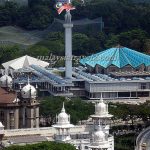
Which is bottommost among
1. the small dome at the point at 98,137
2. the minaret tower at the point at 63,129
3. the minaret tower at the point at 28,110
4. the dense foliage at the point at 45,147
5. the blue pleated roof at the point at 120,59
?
the dense foliage at the point at 45,147

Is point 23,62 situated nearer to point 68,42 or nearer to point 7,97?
point 68,42

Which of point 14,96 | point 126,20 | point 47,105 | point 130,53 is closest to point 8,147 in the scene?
point 14,96

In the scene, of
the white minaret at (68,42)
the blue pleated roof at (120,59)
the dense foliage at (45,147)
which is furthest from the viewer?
the blue pleated roof at (120,59)

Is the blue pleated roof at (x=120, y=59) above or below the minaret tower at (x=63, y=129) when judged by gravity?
above

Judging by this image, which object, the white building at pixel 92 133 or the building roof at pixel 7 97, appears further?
the building roof at pixel 7 97

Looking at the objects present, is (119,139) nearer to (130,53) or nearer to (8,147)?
(8,147)

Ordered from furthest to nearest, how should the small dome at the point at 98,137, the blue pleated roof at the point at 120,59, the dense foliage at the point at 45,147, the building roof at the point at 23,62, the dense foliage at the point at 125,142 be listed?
the building roof at the point at 23,62
the blue pleated roof at the point at 120,59
the dense foliage at the point at 125,142
the small dome at the point at 98,137
the dense foliage at the point at 45,147

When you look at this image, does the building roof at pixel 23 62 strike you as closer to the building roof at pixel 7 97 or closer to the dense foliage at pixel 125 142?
the dense foliage at pixel 125 142

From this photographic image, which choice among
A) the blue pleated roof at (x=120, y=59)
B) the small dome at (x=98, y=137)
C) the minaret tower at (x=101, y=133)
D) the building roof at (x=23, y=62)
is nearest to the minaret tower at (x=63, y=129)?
the minaret tower at (x=101, y=133)
